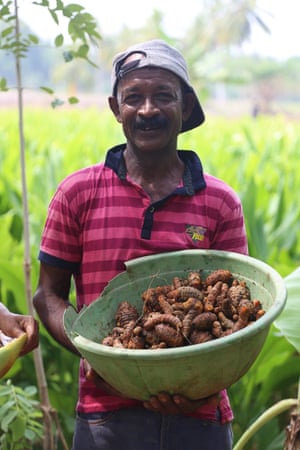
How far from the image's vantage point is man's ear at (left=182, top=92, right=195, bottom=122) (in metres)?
1.71

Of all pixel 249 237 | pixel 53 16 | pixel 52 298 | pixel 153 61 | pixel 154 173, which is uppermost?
pixel 53 16

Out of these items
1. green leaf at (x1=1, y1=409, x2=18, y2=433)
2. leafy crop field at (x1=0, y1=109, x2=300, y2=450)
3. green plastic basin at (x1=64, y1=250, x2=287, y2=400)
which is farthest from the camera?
leafy crop field at (x1=0, y1=109, x2=300, y2=450)

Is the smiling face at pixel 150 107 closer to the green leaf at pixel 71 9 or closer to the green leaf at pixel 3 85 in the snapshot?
the green leaf at pixel 71 9

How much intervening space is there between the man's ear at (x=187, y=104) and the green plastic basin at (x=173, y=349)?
33 centimetres

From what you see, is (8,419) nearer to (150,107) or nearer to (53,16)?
(150,107)

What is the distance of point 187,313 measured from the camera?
1456 millimetres

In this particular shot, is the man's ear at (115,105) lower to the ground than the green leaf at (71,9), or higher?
lower

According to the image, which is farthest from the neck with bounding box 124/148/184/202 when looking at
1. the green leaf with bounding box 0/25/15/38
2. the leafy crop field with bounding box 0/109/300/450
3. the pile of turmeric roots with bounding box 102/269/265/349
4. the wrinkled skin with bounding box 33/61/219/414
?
the leafy crop field with bounding box 0/109/300/450

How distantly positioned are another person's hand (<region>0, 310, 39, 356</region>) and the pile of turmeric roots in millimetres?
153

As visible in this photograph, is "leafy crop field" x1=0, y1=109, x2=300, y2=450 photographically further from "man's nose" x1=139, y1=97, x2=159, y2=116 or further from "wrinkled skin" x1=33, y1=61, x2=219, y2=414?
"man's nose" x1=139, y1=97, x2=159, y2=116

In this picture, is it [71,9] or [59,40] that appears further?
[59,40]

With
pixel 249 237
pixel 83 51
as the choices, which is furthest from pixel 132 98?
pixel 249 237

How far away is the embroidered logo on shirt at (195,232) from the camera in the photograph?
1664 millimetres

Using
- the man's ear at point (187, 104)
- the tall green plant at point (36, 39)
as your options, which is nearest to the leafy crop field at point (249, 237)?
the tall green plant at point (36, 39)
